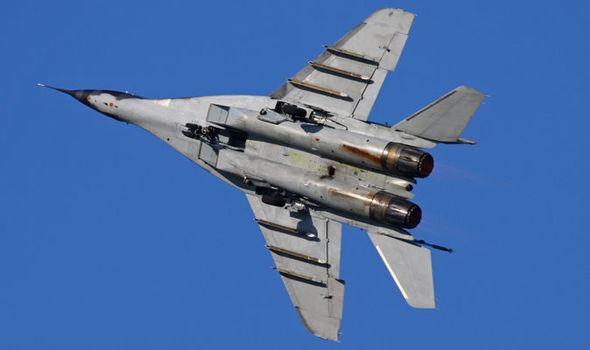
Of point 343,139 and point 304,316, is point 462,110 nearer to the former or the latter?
point 343,139

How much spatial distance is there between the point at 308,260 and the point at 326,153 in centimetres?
337

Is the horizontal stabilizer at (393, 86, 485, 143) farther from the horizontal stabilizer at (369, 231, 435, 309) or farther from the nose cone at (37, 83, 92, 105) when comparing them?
the nose cone at (37, 83, 92, 105)

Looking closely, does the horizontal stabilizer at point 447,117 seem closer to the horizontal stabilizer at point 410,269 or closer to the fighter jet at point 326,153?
the fighter jet at point 326,153

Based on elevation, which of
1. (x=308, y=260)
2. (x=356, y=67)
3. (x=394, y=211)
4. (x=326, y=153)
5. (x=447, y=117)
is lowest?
(x=308, y=260)

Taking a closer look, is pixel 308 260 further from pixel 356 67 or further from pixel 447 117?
pixel 447 117

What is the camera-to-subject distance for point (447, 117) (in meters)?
24.1

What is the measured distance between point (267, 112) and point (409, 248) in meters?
5.19

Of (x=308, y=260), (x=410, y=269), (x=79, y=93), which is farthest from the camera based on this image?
(x=79, y=93)

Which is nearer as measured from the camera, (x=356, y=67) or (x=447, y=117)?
(x=447, y=117)

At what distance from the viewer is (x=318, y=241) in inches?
1048

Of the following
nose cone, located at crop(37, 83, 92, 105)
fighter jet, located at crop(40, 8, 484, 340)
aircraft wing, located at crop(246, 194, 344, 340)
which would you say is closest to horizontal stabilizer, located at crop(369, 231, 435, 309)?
fighter jet, located at crop(40, 8, 484, 340)

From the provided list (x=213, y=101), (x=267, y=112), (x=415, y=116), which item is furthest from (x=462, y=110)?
(x=213, y=101)

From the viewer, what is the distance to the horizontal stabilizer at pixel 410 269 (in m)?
25.0

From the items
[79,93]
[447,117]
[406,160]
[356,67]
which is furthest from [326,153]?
[79,93]
